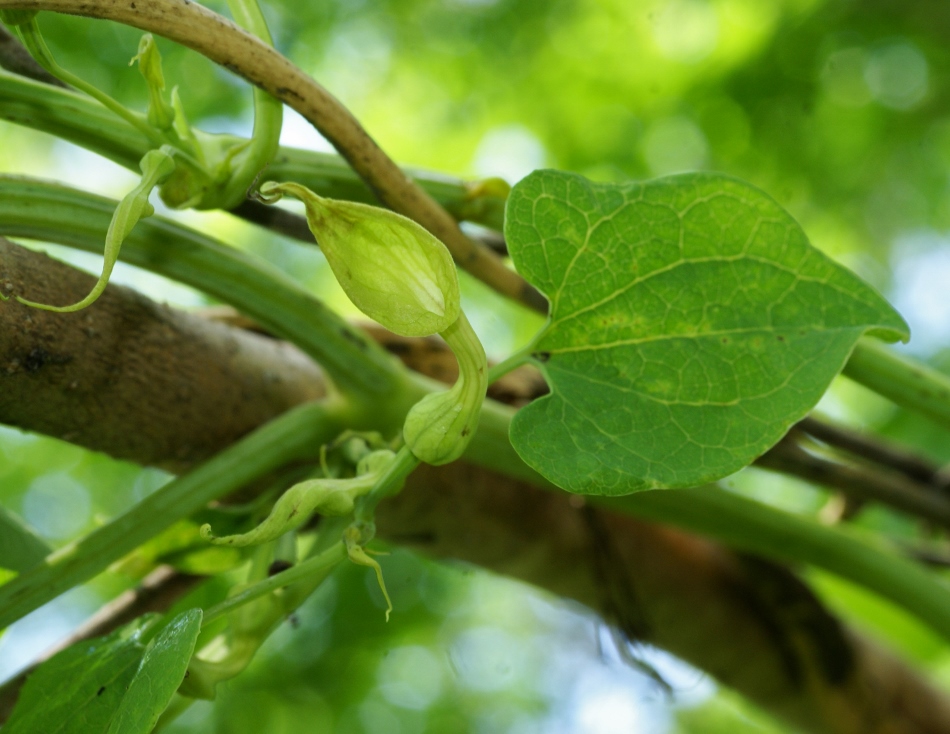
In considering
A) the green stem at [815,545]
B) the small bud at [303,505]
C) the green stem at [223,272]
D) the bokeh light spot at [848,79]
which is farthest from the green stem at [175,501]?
the bokeh light spot at [848,79]

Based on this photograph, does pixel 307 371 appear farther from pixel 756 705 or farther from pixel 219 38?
pixel 756 705

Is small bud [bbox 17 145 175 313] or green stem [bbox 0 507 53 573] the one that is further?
green stem [bbox 0 507 53 573]

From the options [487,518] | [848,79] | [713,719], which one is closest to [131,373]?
[487,518]

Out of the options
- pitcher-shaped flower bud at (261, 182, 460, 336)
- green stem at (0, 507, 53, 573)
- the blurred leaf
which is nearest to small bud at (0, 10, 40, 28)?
pitcher-shaped flower bud at (261, 182, 460, 336)

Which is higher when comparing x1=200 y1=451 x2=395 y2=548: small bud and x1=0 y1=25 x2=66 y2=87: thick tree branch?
x1=0 y1=25 x2=66 y2=87: thick tree branch

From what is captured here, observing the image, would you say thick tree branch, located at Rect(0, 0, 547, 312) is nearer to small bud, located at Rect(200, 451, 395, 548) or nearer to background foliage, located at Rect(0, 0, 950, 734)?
small bud, located at Rect(200, 451, 395, 548)

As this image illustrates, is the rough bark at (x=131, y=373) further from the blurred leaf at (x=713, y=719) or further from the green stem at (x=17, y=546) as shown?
the blurred leaf at (x=713, y=719)
